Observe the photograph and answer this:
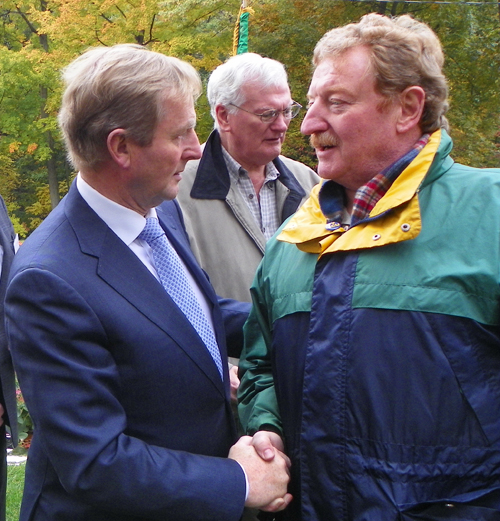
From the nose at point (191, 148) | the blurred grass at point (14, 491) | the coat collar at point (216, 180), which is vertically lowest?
the blurred grass at point (14, 491)

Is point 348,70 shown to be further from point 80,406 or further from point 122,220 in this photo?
point 80,406

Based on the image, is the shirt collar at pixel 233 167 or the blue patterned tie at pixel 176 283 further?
the shirt collar at pixel 233 167

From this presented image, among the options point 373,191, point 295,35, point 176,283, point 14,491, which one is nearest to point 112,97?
point 176,283

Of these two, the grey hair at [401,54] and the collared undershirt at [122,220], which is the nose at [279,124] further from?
the collared undershirt at [122,220]

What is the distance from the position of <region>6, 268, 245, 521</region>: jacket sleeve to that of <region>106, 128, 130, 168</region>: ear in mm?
419

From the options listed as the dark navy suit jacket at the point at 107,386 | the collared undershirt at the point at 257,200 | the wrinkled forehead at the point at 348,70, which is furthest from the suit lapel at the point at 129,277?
the collared undershirt at the point at 257,200

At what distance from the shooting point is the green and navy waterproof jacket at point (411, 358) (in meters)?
1.81

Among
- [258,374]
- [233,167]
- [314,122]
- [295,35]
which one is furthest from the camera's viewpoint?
[295,35]

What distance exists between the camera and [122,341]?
72.4 inches

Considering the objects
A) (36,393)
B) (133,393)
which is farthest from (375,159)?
(36,393)

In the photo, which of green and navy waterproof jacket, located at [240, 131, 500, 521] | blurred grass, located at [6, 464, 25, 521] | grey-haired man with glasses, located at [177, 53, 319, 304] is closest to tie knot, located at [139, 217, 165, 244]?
green and navy waterproof jacket, located at [240, 131, 500, 521]

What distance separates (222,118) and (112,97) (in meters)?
1.69

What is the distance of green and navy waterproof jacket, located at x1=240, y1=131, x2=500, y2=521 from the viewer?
71.4 inches

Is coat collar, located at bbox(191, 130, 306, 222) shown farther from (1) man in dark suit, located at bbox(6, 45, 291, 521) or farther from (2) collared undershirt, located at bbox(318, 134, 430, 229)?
(2) collared undershirt, located at bbox(318, 134, 430, 229)
